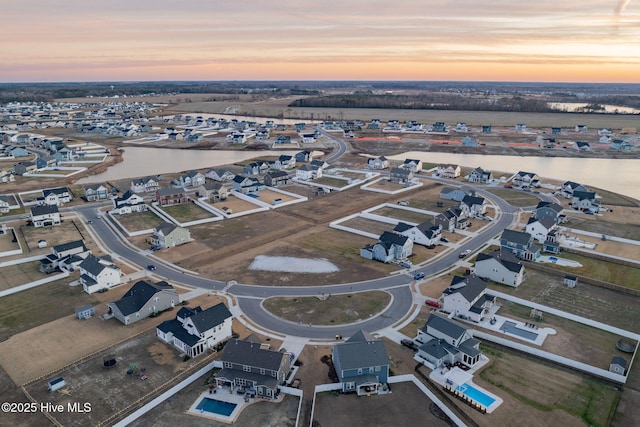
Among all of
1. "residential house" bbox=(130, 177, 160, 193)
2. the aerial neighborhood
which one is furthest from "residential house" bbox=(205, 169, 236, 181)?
"residential house" bbox=(130, 177, 160, 193)

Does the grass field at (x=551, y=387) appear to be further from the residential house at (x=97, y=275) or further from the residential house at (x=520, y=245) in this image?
the residential house at (x=97, y=275)

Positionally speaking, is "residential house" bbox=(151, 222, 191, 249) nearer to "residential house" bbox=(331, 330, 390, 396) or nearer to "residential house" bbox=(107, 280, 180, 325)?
"residential house" bbox=(107, 280, 180, 325)

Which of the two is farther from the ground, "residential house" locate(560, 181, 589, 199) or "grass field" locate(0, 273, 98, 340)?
"residential house" locate(560, 181, 589, 199)

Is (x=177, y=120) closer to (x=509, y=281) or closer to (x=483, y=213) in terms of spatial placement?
(x=483, y=213)

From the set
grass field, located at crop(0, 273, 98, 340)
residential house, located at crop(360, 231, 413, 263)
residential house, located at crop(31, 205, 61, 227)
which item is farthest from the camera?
residential house, located at crop(31, 205, 61, 227)

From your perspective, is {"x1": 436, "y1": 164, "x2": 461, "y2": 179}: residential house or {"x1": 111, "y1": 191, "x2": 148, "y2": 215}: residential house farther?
{"x1": 436, "y1": 164, "x2": 461, "y2": 179}: residential house

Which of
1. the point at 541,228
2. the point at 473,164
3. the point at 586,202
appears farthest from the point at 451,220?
the point at 473,164
